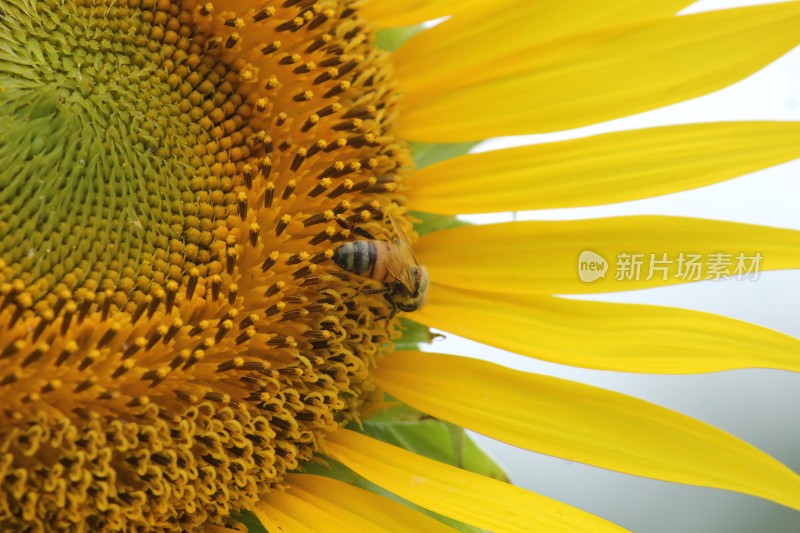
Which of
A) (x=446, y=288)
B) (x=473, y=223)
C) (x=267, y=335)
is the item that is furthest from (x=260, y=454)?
(x=473, y=223)

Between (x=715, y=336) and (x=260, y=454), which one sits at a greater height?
(x=715, y=336)

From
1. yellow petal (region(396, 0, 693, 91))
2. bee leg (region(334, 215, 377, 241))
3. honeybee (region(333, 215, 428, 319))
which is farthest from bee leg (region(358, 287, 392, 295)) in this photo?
yellow petal (region(396, 0, 693, 91))

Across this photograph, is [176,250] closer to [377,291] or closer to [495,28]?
[377,291]

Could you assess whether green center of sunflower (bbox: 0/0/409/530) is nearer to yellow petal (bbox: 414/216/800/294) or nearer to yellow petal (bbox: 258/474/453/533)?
yellow petal (bbox: 258/474/453/533)

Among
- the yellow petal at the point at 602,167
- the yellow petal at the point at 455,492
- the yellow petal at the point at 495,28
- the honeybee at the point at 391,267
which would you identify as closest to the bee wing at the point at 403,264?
the honeybee at the point at 391,267

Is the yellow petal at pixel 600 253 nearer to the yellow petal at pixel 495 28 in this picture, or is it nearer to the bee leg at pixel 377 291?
the bee leg at pixel 377 291

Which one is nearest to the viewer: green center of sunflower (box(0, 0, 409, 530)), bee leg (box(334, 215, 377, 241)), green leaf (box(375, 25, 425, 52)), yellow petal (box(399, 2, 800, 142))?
green center of sunflower (box(0, 0, 409, 530))

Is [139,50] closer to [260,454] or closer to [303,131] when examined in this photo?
[303,131]
